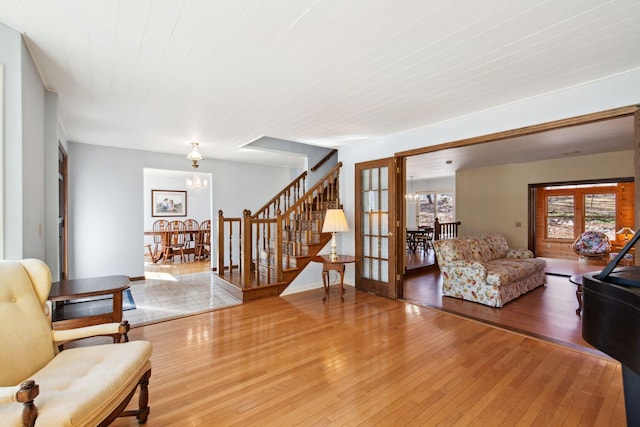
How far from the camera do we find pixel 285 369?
2.45 meters

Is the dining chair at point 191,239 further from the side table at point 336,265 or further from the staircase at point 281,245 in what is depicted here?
the side table at point 336,265

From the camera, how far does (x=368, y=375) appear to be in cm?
235

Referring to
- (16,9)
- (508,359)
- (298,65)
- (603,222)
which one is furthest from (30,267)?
(603,222)

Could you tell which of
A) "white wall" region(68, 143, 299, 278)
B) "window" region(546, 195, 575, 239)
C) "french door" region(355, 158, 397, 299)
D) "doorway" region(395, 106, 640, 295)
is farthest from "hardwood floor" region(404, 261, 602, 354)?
"white wall" region(68, 143, 299, 278)

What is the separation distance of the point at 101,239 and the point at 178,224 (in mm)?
3571

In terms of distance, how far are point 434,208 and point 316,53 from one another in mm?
10580

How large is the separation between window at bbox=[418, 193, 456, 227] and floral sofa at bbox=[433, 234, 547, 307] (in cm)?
602

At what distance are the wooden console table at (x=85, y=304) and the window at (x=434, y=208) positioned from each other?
10.5 metres


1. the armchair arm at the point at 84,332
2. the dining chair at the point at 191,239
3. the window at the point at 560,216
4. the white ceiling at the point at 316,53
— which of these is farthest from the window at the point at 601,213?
the dining chair at the point at 191,239

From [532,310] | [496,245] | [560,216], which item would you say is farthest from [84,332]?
[560,216]

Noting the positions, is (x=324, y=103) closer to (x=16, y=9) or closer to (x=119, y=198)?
(x=16, y=9)

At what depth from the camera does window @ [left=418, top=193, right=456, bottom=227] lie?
11.4 m

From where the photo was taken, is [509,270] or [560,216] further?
[560,216]

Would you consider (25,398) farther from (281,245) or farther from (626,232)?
(626,232)
